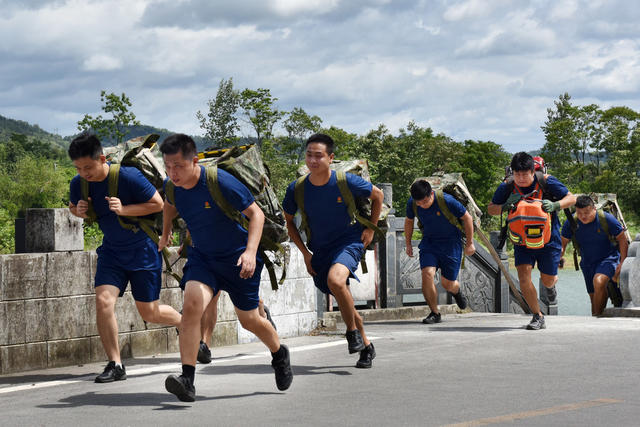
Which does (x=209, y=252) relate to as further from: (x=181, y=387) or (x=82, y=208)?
(x=82, y=208)

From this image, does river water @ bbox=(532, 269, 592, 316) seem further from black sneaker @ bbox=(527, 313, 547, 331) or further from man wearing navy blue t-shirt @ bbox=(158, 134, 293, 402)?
man wearing navy blue t-shirt @ bbox=(158, 134, 293, 402)

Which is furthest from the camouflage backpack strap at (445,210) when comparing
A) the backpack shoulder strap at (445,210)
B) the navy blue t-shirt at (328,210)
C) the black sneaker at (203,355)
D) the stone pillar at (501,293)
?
the stone pillar at (501,293)

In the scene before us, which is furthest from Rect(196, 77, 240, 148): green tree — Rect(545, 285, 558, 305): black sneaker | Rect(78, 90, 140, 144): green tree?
Rect(545, 285, 558, 305): black sneaker

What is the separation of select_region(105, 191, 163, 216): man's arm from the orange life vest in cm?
480

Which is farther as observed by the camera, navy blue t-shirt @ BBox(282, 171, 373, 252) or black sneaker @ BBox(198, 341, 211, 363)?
black sneaker @ BBox(198, 341, 211, 363)

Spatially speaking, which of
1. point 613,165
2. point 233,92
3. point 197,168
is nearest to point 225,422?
point 197,168

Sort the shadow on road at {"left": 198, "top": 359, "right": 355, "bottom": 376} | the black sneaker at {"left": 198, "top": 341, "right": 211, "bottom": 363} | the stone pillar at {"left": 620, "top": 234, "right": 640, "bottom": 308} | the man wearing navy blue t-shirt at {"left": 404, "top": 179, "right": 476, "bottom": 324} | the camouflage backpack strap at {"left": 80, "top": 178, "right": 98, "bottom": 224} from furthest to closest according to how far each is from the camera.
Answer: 1. the stone pillar at {"left": 620, "top": 234, "right": 640, "bottom": 308}
2. the man wearing navy blue t-shirt at {"left": 404, "top": 179, "right": 476, "bottom": 324}
3. the black sneaker at {"left": 198, "top": 341, "right": 211, "bottom": 363}
4. the shadow on road at {"left": 198, "top": 359, "right": 355, "bottom": 376}
5. the camouflage backpack strap at {"left": 80, "top": 178, "right": 98, "bottom": 224}

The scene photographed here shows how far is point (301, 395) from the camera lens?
6430mm

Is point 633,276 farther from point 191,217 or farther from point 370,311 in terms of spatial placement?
point 191,217

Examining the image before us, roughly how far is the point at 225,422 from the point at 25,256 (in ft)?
11.0

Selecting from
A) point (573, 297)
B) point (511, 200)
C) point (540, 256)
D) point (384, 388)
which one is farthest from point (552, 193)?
point (573, 297)

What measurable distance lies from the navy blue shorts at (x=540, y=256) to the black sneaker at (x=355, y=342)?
3.82 m

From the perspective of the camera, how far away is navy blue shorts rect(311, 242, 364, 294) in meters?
7.77

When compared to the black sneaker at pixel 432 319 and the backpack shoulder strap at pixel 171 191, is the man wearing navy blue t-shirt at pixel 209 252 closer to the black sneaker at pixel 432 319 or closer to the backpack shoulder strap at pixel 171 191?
the backpack shoulder strap at pixel 171 191
